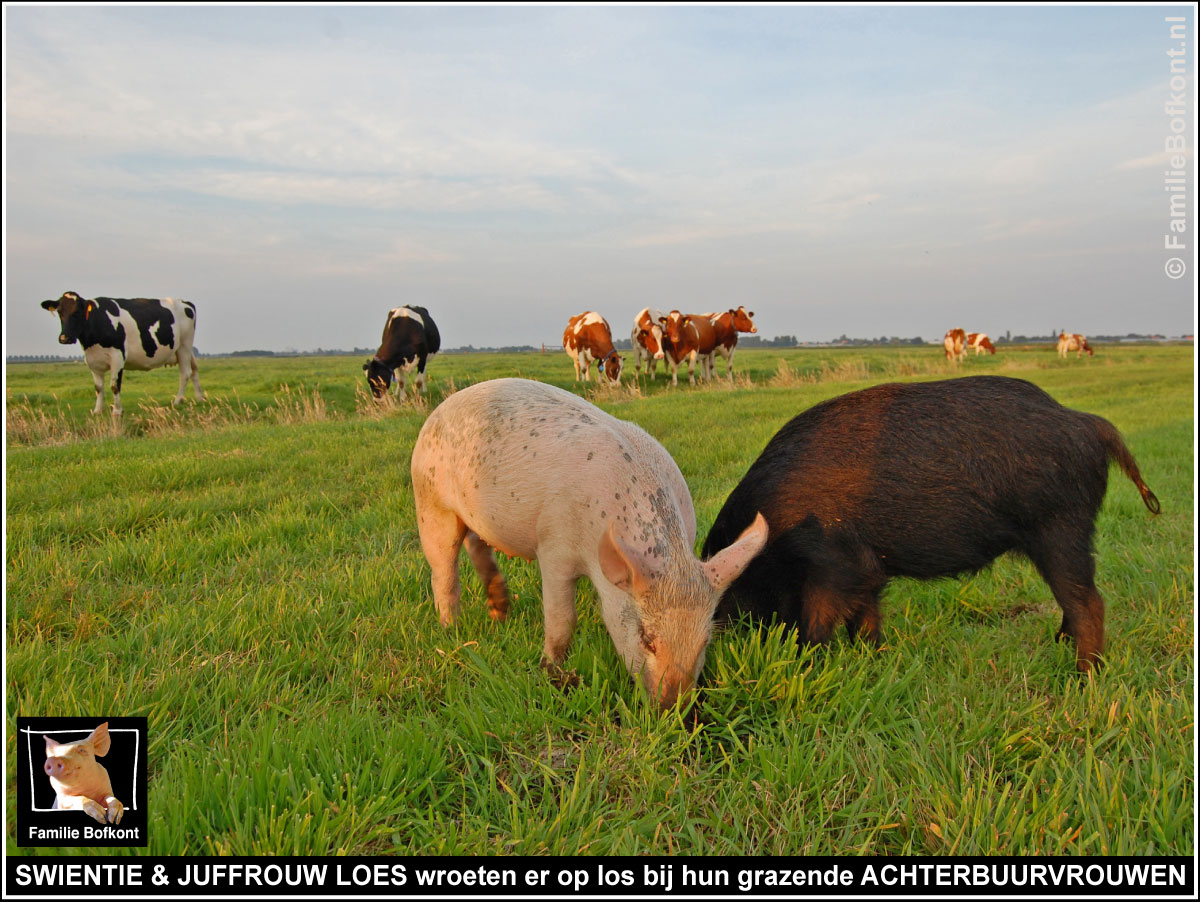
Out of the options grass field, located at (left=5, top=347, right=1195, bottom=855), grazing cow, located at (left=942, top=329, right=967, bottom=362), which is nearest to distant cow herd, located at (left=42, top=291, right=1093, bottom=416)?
grass field, located at (left=5, top=347, right=1195, bottom=855)

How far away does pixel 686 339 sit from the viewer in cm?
2444

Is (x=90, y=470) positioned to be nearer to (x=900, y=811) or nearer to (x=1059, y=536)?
(x=900, y=811)

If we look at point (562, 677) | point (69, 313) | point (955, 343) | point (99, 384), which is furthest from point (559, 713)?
→ point (955, 343)

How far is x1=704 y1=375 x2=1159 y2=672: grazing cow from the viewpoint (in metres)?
2.99

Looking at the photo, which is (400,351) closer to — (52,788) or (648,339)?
(648,339)

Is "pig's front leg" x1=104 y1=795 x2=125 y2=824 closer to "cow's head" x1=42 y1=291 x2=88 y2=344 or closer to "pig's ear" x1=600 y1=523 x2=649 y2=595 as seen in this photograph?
"pig's ear" x1=600 y1=523 x2=649 y2=595

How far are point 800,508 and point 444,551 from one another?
194 centimetres

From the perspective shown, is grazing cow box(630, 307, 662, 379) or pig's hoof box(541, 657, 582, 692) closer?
pig's hoof box(541, 657, 582, 692)

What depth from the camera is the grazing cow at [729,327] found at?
26.9 m

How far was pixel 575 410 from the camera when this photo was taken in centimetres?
336

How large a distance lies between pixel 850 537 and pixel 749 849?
5.01 ft

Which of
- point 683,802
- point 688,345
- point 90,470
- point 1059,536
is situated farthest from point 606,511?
point 688,345

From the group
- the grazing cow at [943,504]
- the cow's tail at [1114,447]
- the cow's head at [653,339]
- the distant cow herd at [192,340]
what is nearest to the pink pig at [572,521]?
the grazing cow at [943,504]

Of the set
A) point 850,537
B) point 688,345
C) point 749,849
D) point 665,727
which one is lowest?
point 749,849
